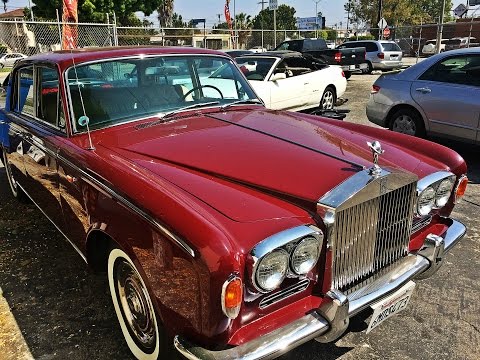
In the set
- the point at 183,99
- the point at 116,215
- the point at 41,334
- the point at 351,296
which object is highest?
the point at 183,99

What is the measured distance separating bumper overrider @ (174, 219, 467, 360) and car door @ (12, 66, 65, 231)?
73.9 inches

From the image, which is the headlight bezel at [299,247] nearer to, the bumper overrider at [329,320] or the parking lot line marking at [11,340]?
the bumper overrider at [329,320]

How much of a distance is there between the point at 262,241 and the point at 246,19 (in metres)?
81.8

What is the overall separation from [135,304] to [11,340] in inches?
36.4

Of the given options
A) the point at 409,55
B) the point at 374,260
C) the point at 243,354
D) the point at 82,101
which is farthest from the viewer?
the point at 409,55

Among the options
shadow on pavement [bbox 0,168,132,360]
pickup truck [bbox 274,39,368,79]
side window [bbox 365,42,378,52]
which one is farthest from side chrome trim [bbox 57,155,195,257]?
side window [bbox 365,42,378,52]

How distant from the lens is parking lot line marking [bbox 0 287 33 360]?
2.63 m

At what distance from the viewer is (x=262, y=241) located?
1916mm

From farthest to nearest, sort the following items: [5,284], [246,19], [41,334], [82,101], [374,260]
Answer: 1. [246,19]
2. [5,284]
3. [82,101]
4. [41,334]
5. [374,260]

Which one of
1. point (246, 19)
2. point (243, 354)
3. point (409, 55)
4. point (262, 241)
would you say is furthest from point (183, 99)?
point (246, 19)

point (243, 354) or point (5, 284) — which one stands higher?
point (243, 354)

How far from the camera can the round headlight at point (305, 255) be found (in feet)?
6.68

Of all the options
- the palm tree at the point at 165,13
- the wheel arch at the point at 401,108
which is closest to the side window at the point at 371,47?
the wheel arch at the point at 401,108

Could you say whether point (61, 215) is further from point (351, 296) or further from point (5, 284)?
point (351, 296)
